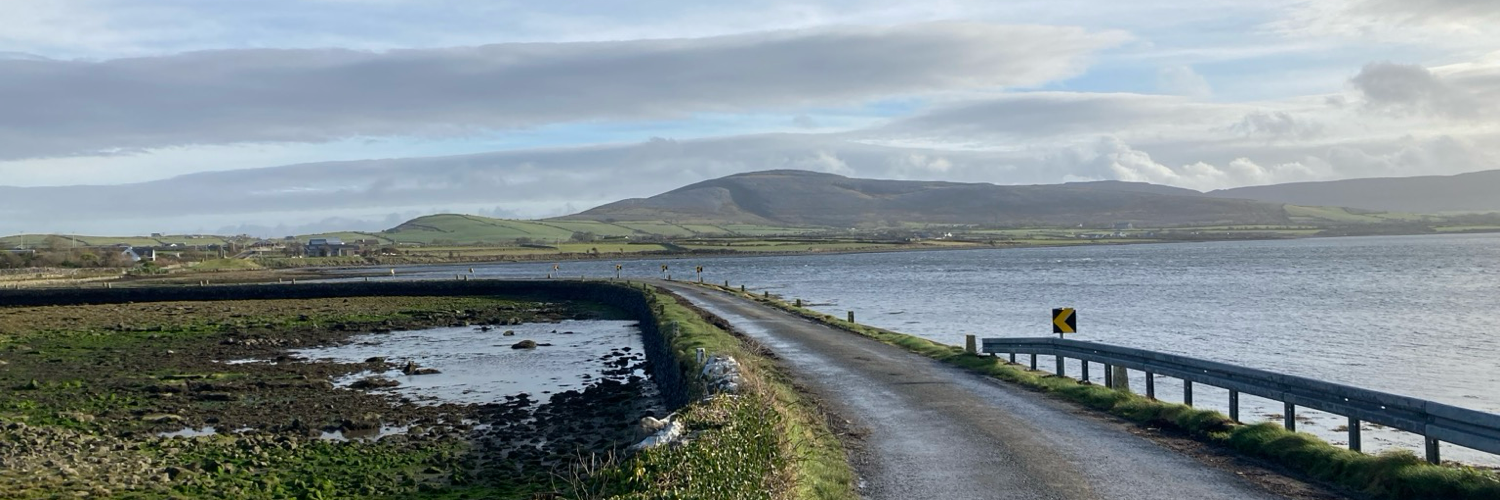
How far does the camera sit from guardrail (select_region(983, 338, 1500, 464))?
1138 cm

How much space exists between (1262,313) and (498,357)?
3678cm

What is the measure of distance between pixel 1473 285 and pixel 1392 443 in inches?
2592

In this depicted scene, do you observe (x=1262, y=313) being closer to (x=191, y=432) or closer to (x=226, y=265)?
(x=191, y=432)

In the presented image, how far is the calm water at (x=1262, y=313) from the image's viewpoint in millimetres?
29312

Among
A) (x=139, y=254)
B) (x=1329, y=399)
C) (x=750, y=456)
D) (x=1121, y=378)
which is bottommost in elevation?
(x=1121, y=378)

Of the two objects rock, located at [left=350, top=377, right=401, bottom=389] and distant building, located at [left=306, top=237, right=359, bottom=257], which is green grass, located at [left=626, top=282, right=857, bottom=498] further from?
distant building, located at [left=306, top=237, right=359, bottom=257]

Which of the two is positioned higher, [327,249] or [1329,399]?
[327,249]

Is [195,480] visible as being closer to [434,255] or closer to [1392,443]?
[1392,443]

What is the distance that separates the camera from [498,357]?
37.9 m

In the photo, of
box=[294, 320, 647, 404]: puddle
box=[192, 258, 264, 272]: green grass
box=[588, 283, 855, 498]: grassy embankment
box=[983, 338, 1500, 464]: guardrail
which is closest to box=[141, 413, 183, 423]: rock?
box=[294, 320, 647, 404]: puddle

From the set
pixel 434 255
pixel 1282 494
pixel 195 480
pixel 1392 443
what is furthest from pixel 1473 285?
pixel 434 255

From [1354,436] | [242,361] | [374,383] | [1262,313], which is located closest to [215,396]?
[374,383]

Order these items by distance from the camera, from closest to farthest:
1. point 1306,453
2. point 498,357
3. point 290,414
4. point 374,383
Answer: point 1306,453 < point 290,414 < point 374,383 < point 498,357

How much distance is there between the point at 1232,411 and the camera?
52.2 ft
